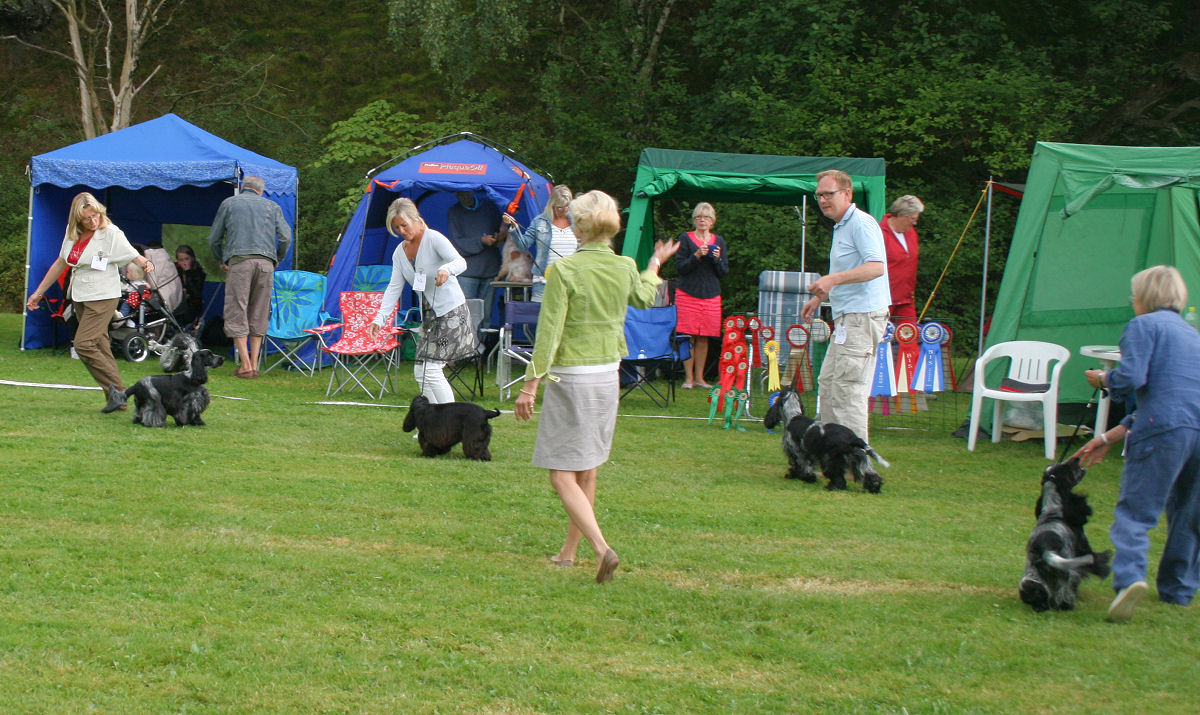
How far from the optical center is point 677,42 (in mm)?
16875

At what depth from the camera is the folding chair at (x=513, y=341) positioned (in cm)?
900

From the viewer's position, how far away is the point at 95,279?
7.43 metres

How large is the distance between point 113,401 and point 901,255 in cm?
587

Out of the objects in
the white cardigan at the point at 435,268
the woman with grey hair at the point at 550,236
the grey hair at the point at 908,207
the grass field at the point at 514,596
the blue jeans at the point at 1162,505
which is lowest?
the grass field at the point at 514,596

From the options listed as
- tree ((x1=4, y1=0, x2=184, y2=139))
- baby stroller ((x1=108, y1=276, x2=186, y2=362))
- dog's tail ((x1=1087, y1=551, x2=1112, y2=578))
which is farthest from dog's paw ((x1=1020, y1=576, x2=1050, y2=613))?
tree ((x1=4, y1=0, x2=184, y2=139))

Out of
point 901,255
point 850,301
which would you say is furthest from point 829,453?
point 901,255

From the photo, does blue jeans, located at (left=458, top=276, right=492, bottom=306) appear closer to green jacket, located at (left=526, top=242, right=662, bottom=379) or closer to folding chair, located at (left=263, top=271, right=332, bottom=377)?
folding chair, located at (left=263, top=271, right=332, bottom=377)

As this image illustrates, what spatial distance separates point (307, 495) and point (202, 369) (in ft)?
7.28

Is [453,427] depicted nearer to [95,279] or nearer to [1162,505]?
[95,279]

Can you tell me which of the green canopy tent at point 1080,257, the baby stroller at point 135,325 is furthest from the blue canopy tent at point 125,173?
the green canopy tent at point 1080,257

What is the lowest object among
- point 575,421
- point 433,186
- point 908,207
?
point 575,421

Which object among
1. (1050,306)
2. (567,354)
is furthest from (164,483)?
(1050,306)

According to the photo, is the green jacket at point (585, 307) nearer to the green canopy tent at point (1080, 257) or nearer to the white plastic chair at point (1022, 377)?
the white plastic chair at point (1022, 377)

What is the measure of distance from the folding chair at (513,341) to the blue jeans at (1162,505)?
5.28m
